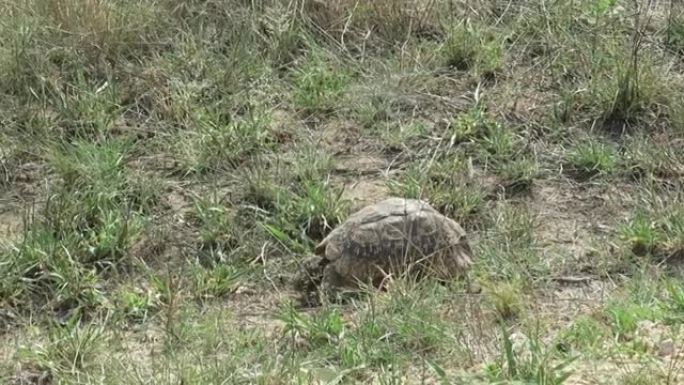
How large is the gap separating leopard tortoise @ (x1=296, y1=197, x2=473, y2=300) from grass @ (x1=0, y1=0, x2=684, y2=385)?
0.34ft

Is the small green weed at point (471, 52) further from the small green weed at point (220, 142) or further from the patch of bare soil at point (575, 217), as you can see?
the small green weed at point (220, 142)

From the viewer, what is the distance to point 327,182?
15.4ft

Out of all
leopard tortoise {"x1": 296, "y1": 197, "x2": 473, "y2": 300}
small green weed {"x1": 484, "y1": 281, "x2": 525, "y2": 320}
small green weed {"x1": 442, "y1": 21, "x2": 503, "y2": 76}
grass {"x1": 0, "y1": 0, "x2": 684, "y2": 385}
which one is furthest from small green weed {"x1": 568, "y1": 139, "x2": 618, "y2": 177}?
small green weed {"x1": 484, "y1": 281, "x2": 525, "y2": 320}

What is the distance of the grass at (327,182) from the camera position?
12.1 feet

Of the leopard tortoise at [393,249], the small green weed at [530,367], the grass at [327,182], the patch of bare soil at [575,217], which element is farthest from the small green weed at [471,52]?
the small green weed at [530,367]

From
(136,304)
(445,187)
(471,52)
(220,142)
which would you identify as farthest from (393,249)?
(471,52)

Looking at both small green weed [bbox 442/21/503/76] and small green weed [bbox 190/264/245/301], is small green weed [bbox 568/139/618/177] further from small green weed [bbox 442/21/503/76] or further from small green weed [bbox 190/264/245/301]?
small green weed [bbox 190/264/245/301]

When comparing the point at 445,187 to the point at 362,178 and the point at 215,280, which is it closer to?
the point at 362,178

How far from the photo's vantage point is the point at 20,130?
507cm

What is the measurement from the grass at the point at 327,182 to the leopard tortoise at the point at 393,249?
104mm

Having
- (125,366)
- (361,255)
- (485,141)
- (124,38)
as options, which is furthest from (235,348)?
(124,38)

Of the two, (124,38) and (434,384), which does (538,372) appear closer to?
(434,384)

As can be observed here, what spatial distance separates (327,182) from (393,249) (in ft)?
2.28

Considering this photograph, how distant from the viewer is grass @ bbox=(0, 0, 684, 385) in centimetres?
370
